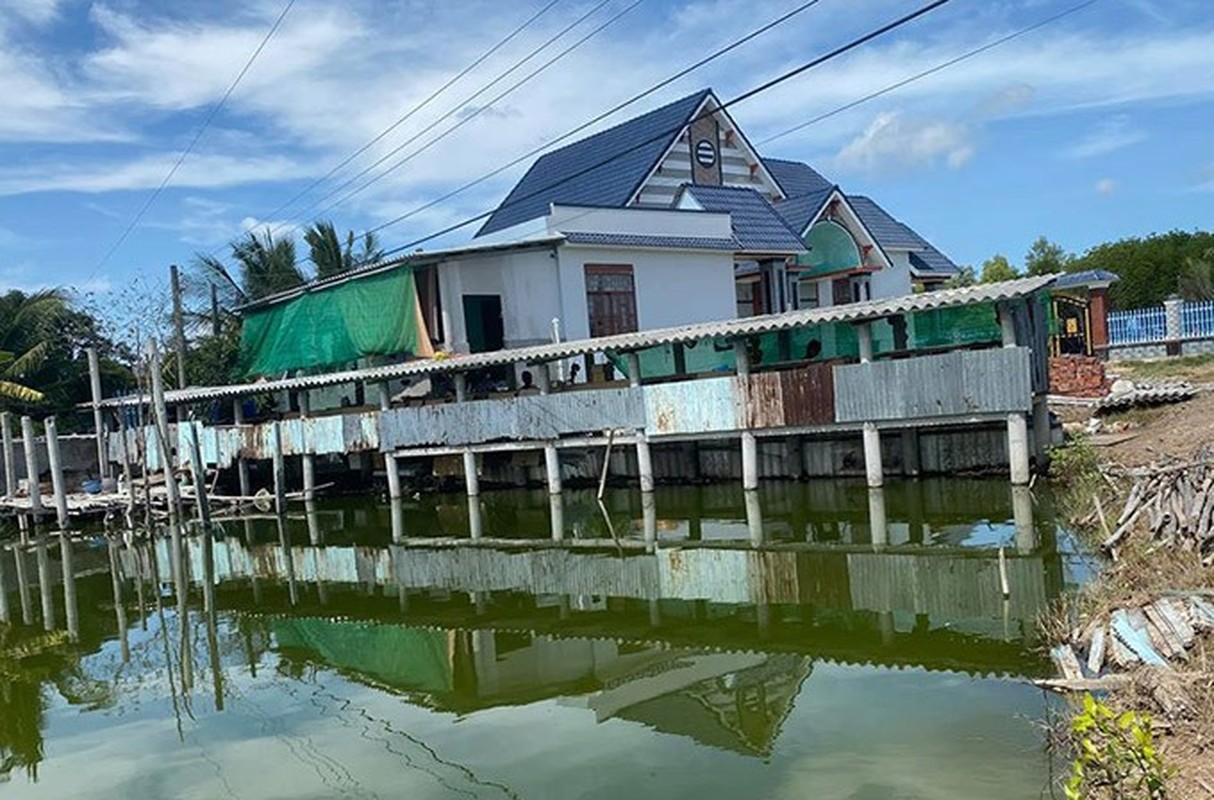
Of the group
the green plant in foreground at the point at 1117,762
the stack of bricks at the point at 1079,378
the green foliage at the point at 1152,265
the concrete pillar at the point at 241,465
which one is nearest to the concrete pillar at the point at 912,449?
the stack of bricks at the point at 1079,378

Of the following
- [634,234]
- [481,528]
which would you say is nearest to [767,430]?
[481,528]

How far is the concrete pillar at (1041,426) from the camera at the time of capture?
16.1 meters

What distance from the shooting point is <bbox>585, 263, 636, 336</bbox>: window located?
23.8 meters

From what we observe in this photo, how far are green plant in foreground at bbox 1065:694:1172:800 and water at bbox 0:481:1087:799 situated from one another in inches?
37.1

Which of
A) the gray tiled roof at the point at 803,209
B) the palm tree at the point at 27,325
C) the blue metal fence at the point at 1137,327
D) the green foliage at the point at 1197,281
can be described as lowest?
the blue metal fence at the point at 1137,327

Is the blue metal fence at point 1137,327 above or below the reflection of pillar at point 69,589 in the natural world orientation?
above

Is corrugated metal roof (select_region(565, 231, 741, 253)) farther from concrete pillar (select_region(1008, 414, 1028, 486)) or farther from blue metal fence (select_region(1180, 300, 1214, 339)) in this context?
blue metal fence (select_region(1180, 300, 1214, 339))

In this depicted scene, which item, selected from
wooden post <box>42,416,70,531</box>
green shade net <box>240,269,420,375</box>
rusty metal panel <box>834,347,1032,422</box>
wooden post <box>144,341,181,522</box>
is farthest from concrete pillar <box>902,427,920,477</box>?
wooden post <box>42,416,70,531</box>

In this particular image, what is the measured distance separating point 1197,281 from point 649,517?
22.4 metres

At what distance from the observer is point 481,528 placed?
17.7 m

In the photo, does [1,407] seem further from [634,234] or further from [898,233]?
[898,233]

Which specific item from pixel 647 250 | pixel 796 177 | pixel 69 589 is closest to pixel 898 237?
pixel 796 177

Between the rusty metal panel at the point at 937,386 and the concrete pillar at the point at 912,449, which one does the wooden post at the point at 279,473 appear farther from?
the concrete pillar at the point at 912,449

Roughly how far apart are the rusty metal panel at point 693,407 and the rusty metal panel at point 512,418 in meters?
0.29
